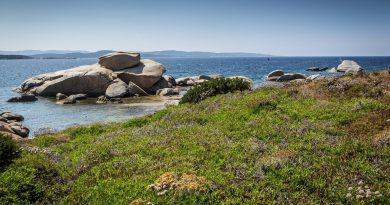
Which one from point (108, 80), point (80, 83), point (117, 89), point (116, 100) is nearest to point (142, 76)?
point (108, 80)

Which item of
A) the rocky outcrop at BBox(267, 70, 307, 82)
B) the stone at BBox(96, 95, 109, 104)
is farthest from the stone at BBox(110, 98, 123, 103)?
the rocky outcrop at BBox(267, 70, 307, 82)

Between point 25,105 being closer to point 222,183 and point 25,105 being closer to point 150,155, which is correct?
point 150,155

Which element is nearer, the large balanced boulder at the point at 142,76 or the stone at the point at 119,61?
the large balanced boulder at the point at 142,76

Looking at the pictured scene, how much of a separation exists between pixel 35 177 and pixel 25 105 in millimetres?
37017

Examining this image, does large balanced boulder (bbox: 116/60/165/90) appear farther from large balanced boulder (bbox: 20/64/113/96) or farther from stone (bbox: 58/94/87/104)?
stone (bbox: 58/94/87/104)

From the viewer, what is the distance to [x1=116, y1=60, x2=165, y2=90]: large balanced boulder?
56.6 m

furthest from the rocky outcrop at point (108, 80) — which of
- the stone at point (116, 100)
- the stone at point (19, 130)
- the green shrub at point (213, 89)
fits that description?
the green shrub at point (213, 89)

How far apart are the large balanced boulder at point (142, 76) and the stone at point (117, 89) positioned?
10.6 ft

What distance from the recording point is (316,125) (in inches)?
675

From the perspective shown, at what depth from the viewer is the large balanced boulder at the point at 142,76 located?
186ft

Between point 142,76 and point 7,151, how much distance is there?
42.5m

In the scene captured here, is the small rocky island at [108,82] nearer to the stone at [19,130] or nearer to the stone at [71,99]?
the stone at [71,99]

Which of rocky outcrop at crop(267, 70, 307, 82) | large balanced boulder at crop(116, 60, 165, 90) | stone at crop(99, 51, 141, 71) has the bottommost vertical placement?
rocky outcrop at crop(267, 70, 307, 82)

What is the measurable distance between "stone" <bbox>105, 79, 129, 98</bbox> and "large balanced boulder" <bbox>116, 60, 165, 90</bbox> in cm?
324
